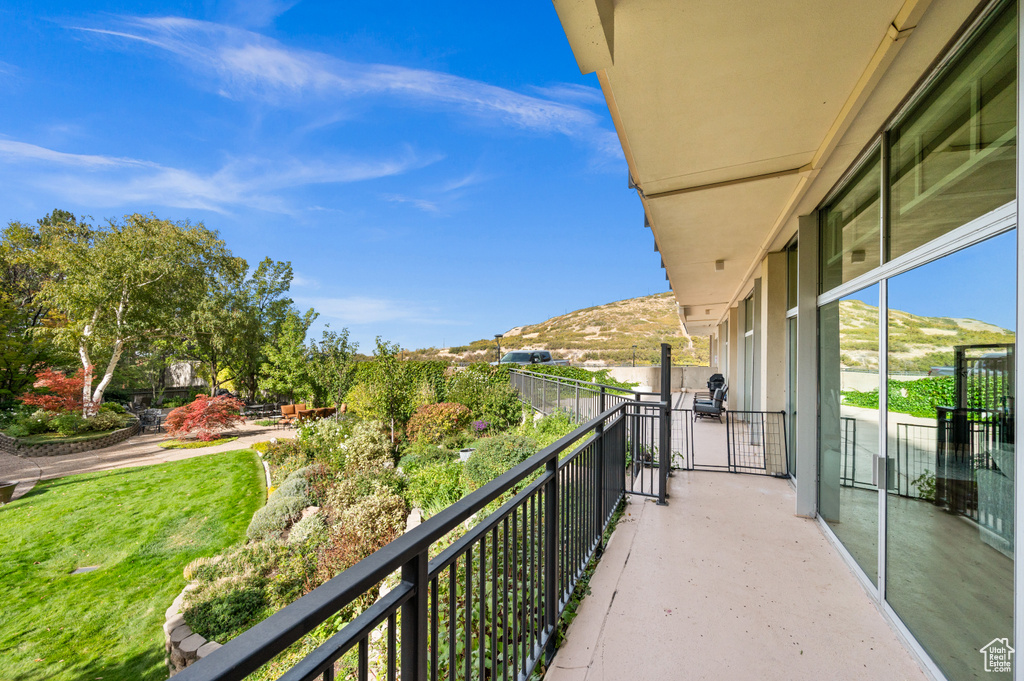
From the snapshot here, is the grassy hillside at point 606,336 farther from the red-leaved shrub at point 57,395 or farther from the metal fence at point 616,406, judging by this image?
the metal fence at point 616,406

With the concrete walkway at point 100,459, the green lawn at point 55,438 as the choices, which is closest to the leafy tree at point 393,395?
the concrete walkway at point 100,459

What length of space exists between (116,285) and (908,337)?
2366 centimetres

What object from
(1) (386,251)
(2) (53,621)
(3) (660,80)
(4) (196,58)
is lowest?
(2) (53,621)

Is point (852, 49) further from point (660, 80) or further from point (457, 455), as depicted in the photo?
point (457, 455)

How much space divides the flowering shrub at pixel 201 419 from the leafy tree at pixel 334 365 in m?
3.52

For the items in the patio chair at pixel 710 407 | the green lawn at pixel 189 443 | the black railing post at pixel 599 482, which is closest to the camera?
the black railing post at pixel 599 482

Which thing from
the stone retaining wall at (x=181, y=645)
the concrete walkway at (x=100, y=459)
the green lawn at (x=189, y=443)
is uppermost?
the stone retaining wall at (x=181, y=645)

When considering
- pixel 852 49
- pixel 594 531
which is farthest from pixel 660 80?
pixel 594 531

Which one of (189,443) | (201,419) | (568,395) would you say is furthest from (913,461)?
(201,419)

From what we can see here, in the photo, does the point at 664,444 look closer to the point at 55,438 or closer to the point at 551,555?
the point at 551,555

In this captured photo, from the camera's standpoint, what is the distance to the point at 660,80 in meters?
2.13

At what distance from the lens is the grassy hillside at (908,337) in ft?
5.66

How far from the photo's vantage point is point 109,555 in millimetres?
7582

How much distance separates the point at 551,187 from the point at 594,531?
57008mm
